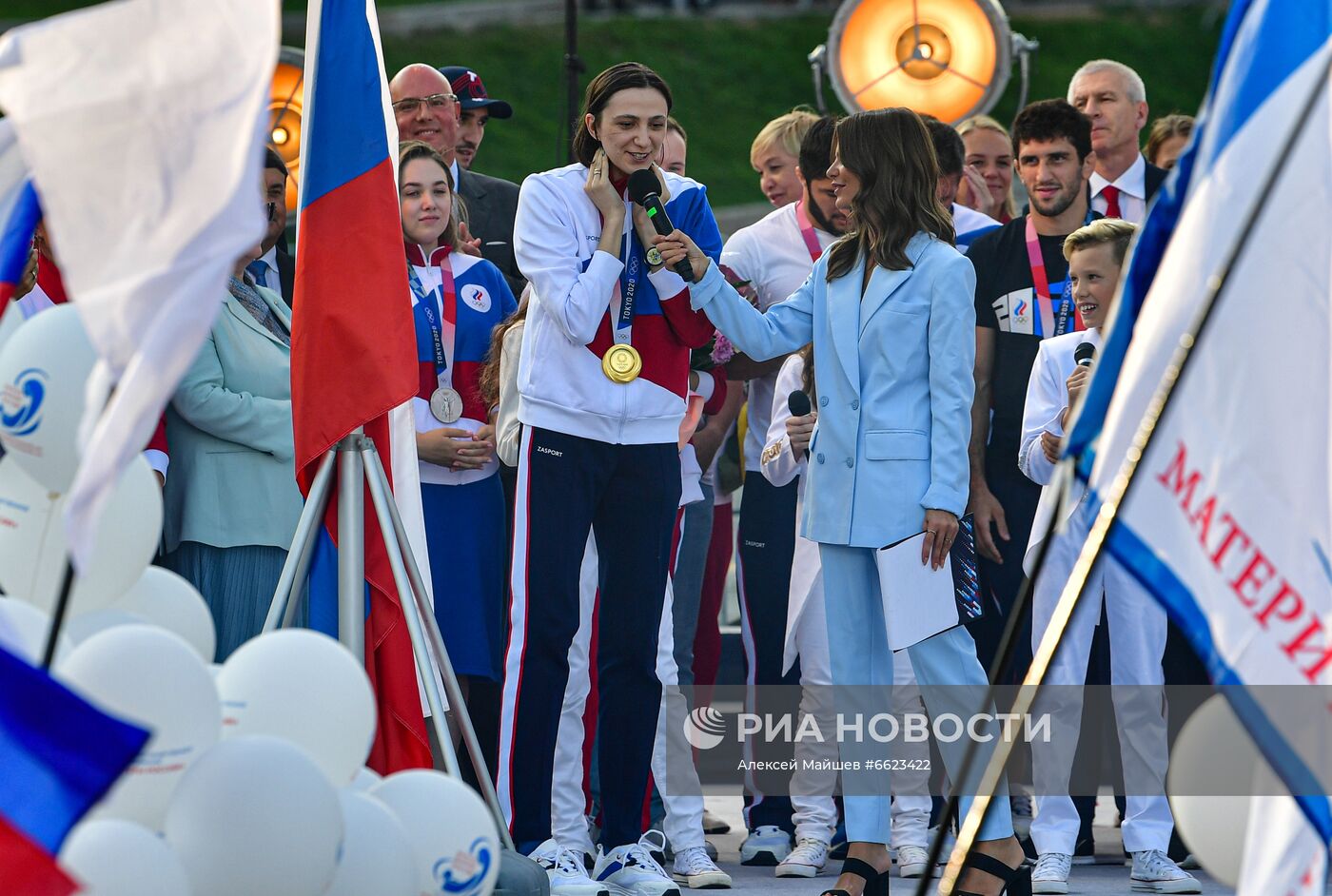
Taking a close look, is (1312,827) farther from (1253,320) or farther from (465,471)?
(465,471)

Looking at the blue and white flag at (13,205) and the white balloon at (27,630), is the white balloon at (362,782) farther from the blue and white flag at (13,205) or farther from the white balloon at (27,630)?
the blue and white flag at (13,205)

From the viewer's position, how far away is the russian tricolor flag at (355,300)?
4.41 meters

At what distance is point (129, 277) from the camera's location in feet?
7.76

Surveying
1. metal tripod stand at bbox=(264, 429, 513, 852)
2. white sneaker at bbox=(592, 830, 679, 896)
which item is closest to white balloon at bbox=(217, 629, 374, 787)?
metal tripod stand at bbox=(264, 429, 513, 852)

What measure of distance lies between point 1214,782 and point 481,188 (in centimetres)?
432

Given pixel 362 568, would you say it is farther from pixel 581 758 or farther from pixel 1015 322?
pixel 1015 322

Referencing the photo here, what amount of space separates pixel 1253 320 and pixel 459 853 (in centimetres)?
149

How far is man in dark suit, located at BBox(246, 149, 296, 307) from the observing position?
5488mm

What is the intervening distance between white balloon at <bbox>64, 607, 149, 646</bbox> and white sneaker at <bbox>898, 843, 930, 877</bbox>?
288 centimetres

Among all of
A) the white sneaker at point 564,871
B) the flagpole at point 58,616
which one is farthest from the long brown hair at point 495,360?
the flagpole at point 58,616

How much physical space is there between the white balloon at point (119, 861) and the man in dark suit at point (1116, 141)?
4.53 metres

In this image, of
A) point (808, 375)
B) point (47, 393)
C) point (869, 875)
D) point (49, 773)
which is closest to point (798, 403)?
point (808, 375)

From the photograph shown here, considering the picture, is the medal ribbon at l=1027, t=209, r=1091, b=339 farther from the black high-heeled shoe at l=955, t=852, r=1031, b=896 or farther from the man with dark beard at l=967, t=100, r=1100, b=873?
the black high-heeled shoe at l=955, t=852, r=1031, b=896

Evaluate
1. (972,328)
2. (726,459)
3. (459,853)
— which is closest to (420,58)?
(726,459)
